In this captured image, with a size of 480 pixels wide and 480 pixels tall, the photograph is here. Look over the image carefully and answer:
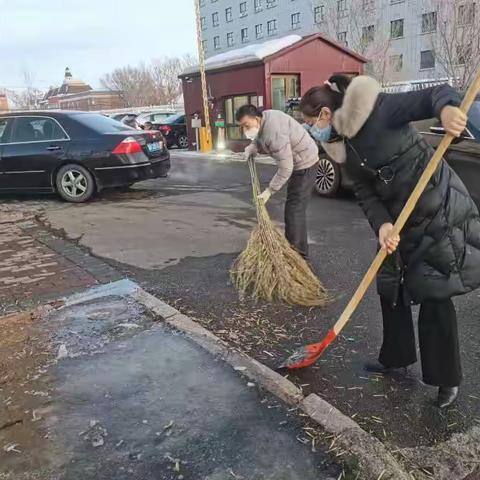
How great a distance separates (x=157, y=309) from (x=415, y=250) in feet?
7.15

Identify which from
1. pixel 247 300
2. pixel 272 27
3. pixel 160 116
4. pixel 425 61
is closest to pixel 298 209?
pixel 247 300

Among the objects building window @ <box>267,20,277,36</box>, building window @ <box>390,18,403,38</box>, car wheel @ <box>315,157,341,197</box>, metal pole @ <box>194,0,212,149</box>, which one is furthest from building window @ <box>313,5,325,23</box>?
car wheel @ <box>315,157,341,197</box>

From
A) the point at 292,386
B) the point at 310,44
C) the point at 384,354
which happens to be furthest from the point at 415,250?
the point at 310,44

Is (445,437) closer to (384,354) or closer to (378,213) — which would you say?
(384,354)

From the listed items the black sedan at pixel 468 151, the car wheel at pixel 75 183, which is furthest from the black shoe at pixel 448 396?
the car wheel at pixel 75 183

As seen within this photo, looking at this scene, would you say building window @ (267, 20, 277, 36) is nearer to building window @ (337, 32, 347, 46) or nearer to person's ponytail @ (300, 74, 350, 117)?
building window @ (337, 32, 347, 46)

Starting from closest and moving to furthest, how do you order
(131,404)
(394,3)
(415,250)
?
(415,250) → (131,404) → (394,3)

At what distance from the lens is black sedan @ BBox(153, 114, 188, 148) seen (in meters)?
21.3

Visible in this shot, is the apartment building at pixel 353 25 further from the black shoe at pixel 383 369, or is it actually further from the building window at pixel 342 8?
the black shoe at pixel 383 369

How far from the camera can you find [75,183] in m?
8.73

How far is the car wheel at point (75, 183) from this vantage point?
28.5ft

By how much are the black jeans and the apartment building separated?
1549 cm

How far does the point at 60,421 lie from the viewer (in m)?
2.64

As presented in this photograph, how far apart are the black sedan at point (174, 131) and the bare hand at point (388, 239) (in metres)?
19.5
